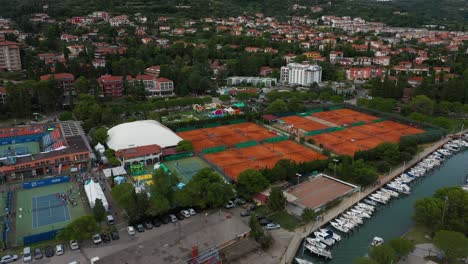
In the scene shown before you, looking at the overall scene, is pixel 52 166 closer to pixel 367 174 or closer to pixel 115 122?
pixel 115 122

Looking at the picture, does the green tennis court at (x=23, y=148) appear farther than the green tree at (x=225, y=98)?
No

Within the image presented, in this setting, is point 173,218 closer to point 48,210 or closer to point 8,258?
point 48,210

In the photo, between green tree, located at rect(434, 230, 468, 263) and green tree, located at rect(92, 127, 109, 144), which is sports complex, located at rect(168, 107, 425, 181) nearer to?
green tree, located at rect(92, 127, 109, 144)

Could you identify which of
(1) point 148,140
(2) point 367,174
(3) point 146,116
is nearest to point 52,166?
(1) point 148,140

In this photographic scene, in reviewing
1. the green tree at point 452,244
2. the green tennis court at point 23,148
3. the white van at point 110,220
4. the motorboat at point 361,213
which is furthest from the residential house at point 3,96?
the green tree at point 452,244

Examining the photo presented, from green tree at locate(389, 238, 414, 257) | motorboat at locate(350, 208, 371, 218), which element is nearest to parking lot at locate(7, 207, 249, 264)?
motorboat at locate(350, 208, 371, 218)

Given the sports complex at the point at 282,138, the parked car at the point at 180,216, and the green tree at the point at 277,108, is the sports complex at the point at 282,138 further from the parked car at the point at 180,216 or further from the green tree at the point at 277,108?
the parked car at the point at 180,216
